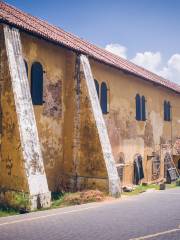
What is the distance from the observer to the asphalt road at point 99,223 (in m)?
7.30

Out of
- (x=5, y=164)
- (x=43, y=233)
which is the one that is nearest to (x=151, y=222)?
(x=43, y=233)

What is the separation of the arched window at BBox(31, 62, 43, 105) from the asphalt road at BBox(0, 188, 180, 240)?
4.93 meters

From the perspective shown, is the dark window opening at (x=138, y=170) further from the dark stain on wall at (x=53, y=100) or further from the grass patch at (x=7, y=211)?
the grass patch at (x=7, y=211)

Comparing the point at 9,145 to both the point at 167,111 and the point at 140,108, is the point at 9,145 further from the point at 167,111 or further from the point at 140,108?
the point at 167,111

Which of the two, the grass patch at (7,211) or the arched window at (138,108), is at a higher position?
the arched window at (138,108)

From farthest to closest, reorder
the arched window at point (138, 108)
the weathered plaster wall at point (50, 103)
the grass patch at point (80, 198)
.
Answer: the arched window at point (138, 108) < the weathered plaster wall at point (50, 103) < the grass patch at point (80, 198)

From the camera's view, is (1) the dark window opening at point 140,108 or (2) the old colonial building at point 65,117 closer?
(2) the old colonial building at point 65,117

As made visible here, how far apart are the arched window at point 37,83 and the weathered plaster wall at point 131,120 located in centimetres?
380

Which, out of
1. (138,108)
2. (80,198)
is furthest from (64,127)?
(138,108)

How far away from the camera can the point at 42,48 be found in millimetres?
13898

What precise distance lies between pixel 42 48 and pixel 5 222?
7.87 m

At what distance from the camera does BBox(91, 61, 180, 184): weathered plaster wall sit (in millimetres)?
17938

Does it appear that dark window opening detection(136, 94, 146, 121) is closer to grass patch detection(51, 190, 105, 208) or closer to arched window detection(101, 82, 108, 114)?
arched window detection(101, 82, 108, 114)

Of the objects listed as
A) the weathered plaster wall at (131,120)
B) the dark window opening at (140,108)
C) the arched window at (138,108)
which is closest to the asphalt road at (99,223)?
the weathered plaster wall at (131,120)
